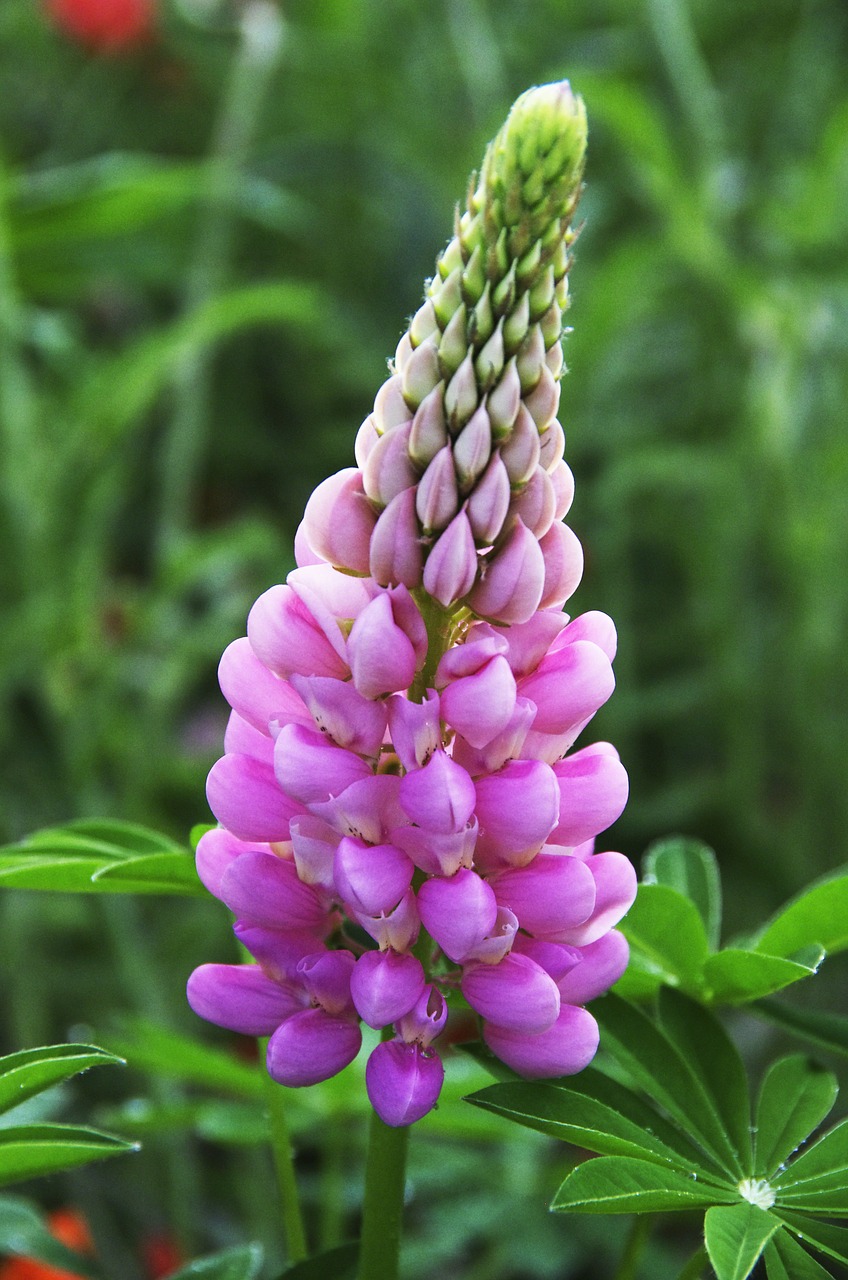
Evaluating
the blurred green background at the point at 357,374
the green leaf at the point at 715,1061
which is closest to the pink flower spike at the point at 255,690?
the green leaf at the point at 715,1061

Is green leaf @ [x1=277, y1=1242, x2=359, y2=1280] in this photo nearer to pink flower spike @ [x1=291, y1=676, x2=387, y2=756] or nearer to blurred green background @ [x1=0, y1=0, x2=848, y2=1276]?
pink flower spike @ [x1=291, y1=676, x2=387, y2=756]

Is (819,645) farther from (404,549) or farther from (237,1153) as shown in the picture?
(404,549)

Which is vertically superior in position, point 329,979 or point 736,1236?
point 329,979

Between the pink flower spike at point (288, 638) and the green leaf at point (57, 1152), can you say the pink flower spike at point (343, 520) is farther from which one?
the green leaf at point (57, 1152)

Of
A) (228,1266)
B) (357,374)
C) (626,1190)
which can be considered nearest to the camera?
(626,1190)

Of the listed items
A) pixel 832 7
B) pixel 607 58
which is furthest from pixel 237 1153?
pixel 832 7

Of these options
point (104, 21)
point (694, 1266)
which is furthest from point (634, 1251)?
point (104, 21)

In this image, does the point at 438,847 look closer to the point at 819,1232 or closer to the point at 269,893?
the point at 269,893
